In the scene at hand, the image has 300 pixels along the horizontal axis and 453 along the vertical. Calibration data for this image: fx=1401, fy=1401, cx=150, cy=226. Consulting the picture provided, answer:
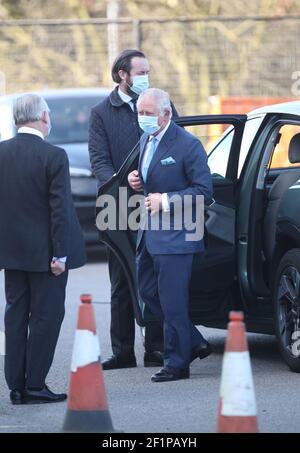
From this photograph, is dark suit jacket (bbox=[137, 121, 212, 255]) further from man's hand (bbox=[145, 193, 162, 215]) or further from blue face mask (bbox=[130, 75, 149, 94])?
blue face mask (bbox=[130, 75, 149, 94])

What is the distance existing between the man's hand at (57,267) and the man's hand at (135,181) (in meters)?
0.90

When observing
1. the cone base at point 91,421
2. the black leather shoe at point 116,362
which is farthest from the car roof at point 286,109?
the cone base at point 91,421

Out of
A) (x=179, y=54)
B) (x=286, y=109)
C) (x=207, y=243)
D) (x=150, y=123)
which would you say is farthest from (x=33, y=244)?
(x=179, y=54)

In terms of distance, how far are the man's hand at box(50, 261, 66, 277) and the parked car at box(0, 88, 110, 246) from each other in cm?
707

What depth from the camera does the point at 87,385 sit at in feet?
21.8

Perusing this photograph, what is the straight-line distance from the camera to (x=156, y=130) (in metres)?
8.31

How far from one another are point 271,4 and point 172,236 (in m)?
17.0

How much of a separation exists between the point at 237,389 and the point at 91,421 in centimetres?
87

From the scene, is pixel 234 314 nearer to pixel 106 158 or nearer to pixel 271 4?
pixel 106 158

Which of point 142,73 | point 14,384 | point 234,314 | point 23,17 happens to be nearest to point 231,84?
point 23,17

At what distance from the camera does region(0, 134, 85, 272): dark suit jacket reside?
25.5ft

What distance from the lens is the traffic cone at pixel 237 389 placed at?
242 inches

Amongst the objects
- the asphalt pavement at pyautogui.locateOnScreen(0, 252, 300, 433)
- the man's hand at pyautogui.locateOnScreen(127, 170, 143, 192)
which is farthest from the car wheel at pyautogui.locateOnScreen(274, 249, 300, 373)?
the man's hand at pyautogui.locateOnScreen(127, 170, 143, 192)

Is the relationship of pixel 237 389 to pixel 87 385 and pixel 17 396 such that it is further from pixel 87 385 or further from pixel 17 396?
pixel 17 396
